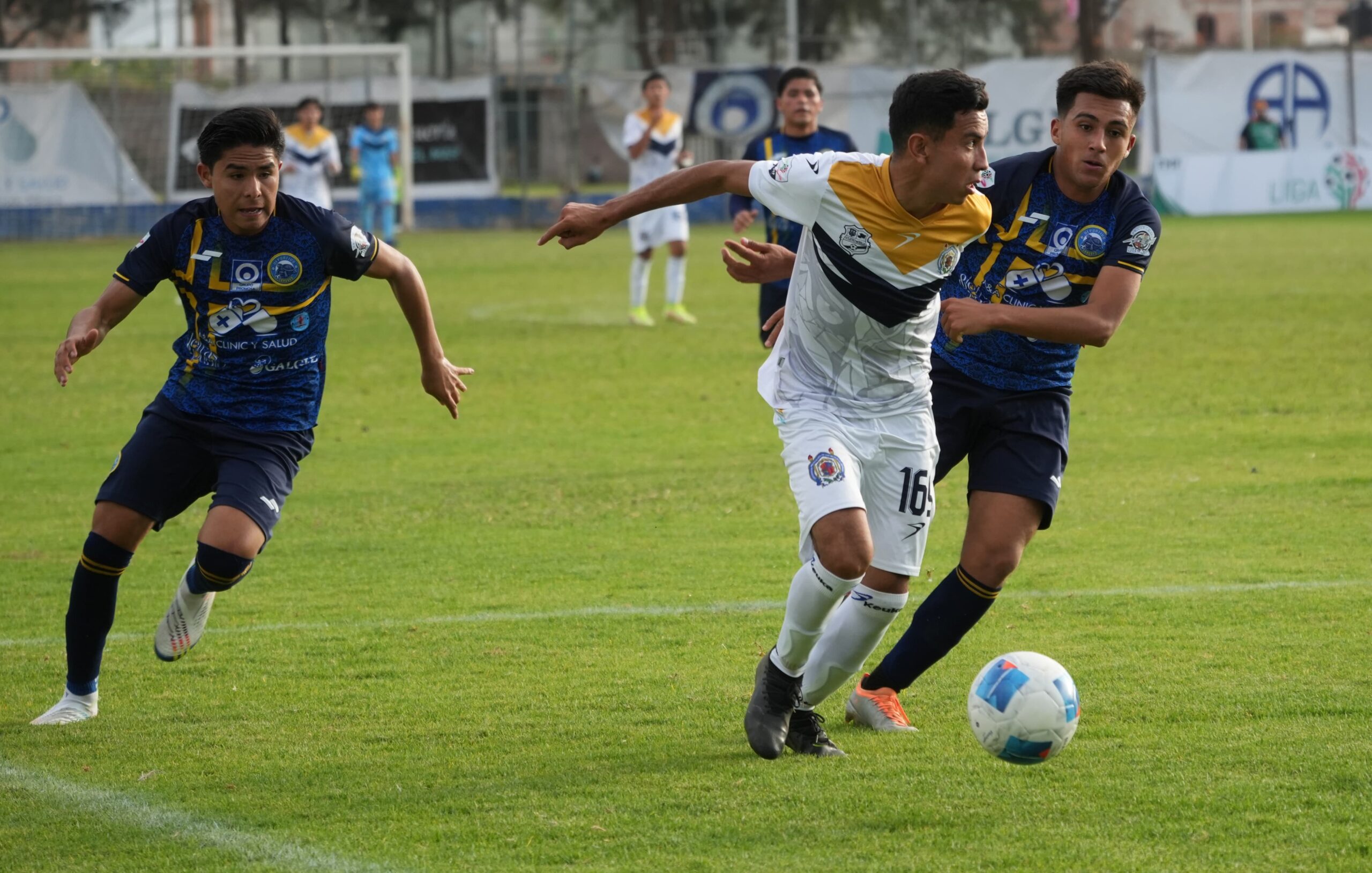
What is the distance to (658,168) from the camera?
17297 mm

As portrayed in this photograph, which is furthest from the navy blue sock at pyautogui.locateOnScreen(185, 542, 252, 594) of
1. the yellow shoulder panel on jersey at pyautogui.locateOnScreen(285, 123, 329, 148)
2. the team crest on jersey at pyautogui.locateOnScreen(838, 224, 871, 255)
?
the yellow shoulder panel on jersey at pyautogui.locateOnScreen(285, 123, 329, 148)

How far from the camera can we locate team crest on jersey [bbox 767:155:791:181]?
4391 millimetres

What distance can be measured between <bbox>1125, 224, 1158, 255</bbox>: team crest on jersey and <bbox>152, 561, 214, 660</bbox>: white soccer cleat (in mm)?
2951

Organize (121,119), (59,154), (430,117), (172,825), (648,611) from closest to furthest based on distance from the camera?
(172,825), (648,611), (59,154), (121,119), (430,117)

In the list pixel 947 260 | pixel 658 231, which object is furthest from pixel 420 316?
pixel 658 231

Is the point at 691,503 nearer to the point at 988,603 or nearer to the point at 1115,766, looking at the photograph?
the point at 988,603

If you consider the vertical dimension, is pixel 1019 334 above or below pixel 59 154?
above

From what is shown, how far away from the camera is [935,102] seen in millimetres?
4195

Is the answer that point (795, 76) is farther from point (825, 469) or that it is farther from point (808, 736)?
point (808, 736)

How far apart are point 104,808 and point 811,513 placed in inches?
78.0

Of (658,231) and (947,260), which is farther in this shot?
(658,231)

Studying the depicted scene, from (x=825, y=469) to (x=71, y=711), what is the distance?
2444 mm

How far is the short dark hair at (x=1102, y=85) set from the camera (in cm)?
458

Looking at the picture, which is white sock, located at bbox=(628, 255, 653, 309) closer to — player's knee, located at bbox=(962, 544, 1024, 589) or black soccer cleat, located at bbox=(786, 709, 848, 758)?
player's knee, located at bbox=(962, 544, 1024, 589)
